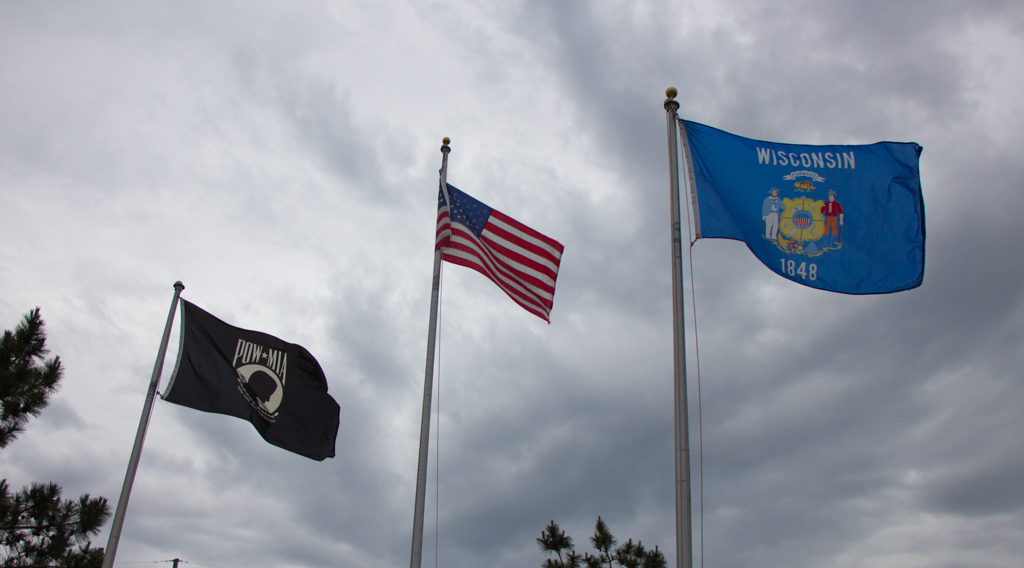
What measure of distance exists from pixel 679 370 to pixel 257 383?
9099mm

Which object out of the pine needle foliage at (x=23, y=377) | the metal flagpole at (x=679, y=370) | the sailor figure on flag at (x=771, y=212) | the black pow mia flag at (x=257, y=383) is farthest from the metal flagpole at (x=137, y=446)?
the sailor figure on flag at (x=771, y=212)

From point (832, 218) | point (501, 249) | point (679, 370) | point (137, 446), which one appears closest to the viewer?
point (679, 370)

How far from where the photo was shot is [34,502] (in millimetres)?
17094

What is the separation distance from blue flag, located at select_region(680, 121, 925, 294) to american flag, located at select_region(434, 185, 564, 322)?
5369 millimetres

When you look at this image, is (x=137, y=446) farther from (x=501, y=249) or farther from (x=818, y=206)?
(x=818, y=206)

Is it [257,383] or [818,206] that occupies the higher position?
[818,206]

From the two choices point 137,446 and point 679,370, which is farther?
point 137,446

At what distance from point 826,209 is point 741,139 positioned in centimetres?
181

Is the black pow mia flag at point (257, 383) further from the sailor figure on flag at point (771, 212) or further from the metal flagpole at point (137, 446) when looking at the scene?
the sailor figure on flag at point (771, 212)

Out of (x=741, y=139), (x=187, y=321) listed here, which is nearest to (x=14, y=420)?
(x=187, y=321)

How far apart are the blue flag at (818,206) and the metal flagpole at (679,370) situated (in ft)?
1.12

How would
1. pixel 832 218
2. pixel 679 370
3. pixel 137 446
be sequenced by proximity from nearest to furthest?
pixel 679 370 → pixel 832 218 → pixel 137 446

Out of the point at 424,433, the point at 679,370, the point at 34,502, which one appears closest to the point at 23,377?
the point at 34,502

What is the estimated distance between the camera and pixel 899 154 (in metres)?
12.4
